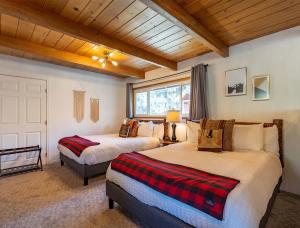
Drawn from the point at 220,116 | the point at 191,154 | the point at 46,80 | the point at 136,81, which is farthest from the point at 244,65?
the point at 46,80

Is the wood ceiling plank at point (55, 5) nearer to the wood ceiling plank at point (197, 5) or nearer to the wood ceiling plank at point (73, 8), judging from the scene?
the wood ceiling plank at point (73, 8)

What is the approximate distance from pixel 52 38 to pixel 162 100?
105 inches

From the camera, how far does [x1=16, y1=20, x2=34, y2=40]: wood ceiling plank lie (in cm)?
234

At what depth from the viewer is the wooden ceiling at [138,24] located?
188 cm

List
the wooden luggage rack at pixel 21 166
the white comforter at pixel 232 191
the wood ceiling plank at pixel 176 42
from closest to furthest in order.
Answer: the white comforter at pixel 232 191, the wood ceiling plank at pixel 176 42, the wooden luggage rack at pixel 21 166

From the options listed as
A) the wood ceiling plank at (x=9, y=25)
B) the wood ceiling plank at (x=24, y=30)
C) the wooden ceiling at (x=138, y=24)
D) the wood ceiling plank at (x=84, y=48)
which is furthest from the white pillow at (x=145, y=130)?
the wood ceiling plank at (x=9, y=25)

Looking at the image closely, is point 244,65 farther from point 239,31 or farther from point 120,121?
point 120,121

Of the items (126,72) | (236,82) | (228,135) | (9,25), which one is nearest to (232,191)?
(228,135)

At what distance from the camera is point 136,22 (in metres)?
2.27

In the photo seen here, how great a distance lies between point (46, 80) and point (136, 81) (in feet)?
7.51

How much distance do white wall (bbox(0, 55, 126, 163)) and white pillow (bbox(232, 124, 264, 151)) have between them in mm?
3617

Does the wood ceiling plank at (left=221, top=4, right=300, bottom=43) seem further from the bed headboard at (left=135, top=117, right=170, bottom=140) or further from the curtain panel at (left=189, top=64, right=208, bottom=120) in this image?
the bed headboard at (left=135, top=117, right=170, bottom=140)

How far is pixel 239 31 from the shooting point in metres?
2.53

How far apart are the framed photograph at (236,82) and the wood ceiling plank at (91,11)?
2297mm
